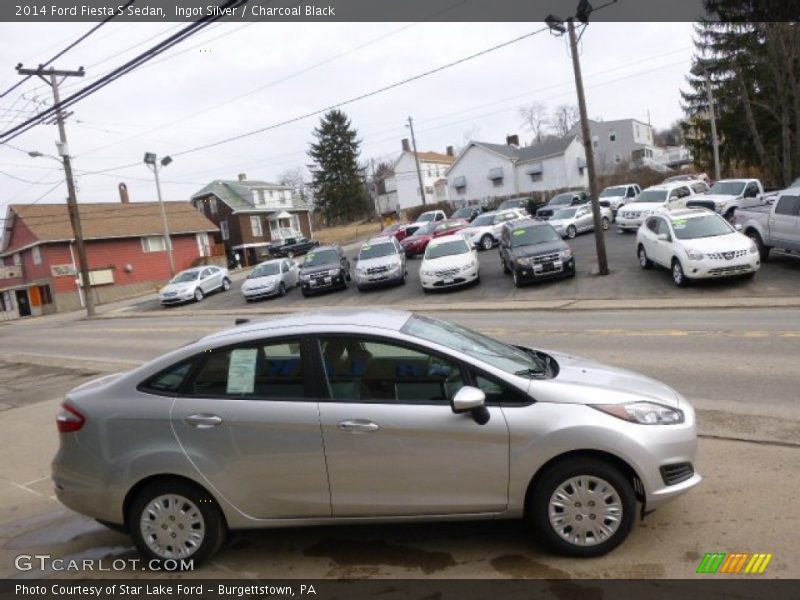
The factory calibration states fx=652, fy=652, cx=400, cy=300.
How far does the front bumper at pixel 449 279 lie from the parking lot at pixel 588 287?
0.31 meters

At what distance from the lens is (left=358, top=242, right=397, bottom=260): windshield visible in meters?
24.6

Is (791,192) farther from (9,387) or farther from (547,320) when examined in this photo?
(9,387)

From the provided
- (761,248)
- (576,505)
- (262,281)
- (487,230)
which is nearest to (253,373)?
(576,505)

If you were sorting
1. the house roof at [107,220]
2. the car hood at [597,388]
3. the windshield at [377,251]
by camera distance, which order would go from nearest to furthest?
the car hood at [597,388]
the windshield at [377,251]
the house roof at [107,220]

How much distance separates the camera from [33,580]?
4.29 m

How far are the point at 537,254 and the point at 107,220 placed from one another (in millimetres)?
40328

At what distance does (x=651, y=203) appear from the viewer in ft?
95.1

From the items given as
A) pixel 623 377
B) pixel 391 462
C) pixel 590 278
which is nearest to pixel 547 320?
pixel 590 278

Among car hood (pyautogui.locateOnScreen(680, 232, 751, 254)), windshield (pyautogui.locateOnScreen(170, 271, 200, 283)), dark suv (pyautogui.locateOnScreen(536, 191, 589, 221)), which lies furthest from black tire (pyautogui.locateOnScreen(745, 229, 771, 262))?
windshield (pyautogui.locateOnScreen(170, 271, 200, 283))

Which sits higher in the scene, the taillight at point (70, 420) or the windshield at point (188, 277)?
the windshield at point (188, 277)

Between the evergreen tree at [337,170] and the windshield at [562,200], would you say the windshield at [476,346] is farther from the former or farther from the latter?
the evergreen tree at [337,170]

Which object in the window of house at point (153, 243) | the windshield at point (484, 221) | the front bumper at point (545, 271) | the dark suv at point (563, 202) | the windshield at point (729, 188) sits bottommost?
the front bumper at point (545, 271)

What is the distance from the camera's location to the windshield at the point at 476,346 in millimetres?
4307

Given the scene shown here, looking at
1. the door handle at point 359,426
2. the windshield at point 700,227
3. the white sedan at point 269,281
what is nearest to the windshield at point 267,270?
the white sedan at point 269,281
